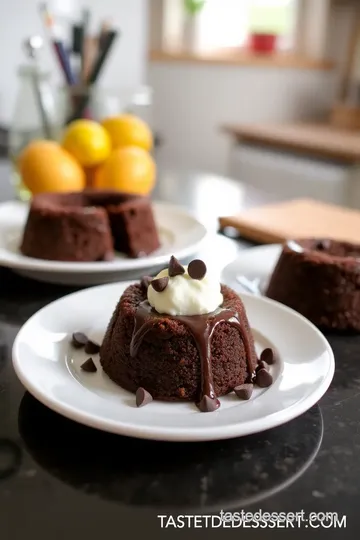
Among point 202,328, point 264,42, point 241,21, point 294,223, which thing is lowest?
point 294,223

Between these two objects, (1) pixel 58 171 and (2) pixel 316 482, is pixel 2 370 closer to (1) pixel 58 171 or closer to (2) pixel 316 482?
(2) pixel 316 482

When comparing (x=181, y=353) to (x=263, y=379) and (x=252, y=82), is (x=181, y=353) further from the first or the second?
(x=252, y=82)

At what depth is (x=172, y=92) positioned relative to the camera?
3777 mm

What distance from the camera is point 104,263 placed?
3.58 ft

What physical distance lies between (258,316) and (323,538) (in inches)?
15.8

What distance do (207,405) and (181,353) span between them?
0.07 m

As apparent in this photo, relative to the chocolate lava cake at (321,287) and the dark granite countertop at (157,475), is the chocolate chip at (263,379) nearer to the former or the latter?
the dark granite countertop at (157,475)

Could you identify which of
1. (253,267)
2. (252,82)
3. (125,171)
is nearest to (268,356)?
(253,267)

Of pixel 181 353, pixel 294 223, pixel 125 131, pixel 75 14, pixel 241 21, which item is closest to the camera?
pixel 181 353

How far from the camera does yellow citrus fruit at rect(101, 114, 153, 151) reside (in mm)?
1632

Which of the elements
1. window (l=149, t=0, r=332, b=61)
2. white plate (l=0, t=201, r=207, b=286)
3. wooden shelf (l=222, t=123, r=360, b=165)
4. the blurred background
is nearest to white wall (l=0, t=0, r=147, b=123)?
the blurred background

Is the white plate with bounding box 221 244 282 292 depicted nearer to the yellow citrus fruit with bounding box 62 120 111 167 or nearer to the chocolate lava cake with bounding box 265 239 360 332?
the chocolate lava cake with bounding box 265 239 360 332

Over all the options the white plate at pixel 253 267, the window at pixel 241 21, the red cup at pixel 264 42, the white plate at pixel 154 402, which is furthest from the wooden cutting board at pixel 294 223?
the window at pixel 241 21

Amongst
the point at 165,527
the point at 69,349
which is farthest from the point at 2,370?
the point at 165,527
